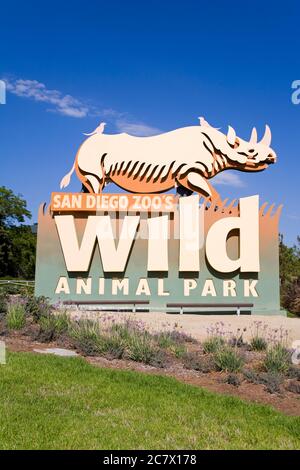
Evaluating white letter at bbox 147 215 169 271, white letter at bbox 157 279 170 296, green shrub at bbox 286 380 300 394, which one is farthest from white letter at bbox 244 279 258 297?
green shrub at bbox 286 380 300 394

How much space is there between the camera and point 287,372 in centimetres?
842

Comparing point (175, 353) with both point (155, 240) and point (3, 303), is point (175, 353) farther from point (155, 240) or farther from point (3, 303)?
point (155, 240)

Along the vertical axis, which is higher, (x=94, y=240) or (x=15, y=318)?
(x=94, y=240)

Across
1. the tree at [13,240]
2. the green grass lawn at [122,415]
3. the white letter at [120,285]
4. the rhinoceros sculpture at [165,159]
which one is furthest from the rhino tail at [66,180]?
the tree at [13,240]

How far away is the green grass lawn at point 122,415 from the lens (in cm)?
497

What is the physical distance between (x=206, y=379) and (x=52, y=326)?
431 cm

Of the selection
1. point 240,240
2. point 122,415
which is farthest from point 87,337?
A: point 240,240

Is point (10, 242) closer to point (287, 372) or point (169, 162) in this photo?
point (169, 162)

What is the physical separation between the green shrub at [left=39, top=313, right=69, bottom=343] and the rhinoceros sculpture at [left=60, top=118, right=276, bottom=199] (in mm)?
9470

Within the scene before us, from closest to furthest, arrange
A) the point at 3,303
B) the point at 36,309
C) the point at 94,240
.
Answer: the point at 36,309 → the point at 3,303 → the point at 94,240

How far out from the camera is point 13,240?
176 feet

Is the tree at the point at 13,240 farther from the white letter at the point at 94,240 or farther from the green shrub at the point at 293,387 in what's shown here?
the green shrub at the point at 293,387

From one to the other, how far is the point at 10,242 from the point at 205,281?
37.4 metres

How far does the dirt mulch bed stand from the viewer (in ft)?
22.9
